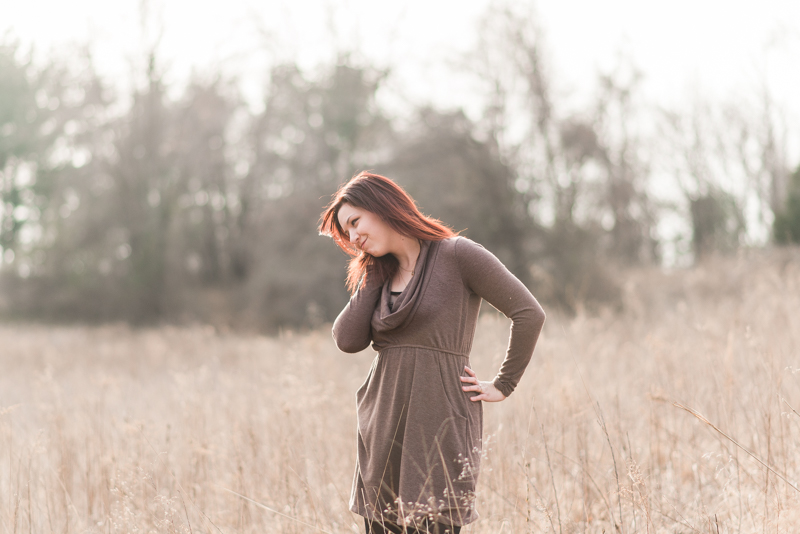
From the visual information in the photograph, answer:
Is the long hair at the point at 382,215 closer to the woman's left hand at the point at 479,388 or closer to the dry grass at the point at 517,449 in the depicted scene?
the woman's left hand at the point at 479,388

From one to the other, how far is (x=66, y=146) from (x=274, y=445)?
68.2 ft

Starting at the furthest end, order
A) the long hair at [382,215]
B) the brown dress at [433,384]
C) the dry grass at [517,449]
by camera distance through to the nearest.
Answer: the dry grass at [517,449], the long hair at [382,215], the brown dress at [433,384]

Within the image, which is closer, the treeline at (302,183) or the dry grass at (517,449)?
the dry grass at (517,449)

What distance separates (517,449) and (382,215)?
1.89 meters

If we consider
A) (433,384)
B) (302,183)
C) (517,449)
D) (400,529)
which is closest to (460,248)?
(433,384)

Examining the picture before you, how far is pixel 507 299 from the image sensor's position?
1.96 m

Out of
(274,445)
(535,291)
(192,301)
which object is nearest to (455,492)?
(274,445)

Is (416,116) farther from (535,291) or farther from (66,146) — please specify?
(66,146)

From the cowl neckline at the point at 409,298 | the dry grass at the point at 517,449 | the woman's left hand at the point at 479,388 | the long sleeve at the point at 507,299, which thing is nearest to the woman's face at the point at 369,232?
the cowl neckline at the point at 409,298

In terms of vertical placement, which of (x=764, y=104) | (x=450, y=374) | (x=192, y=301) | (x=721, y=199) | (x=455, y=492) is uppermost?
(x=764, y=104)

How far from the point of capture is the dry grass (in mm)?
2553

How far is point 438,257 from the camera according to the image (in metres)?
2.03

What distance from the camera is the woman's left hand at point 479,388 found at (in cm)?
197

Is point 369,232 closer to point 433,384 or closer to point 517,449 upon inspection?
point 433,384
